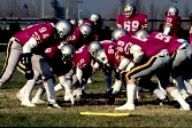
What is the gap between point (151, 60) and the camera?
14.0 metres

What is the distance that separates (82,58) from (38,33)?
2786 millimetres

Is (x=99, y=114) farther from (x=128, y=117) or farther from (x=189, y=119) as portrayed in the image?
(x=189, y=119)

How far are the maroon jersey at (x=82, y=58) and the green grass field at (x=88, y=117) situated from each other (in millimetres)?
842


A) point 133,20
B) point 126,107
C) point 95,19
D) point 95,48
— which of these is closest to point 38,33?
point 95,48

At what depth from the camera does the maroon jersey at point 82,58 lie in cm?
1656

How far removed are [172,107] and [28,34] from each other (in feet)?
11.2

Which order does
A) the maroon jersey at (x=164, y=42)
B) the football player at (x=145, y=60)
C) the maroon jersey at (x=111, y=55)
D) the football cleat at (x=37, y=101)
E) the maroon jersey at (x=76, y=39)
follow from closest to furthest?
the football player at (x=145, y=60) → the maroon jersey at (x=164, y=42) → the football cleat at (x=37, y=101) → the maroon jersey at (x=111, y=55) → the maroon jersey at (x=76, y=39)

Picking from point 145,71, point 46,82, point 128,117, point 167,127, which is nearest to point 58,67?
point 46,82

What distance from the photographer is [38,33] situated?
1398 centimetres

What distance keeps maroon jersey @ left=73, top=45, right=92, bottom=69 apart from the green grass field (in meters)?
0.84

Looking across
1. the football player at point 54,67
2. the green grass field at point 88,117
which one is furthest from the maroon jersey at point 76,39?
the green grass field at point 88,117

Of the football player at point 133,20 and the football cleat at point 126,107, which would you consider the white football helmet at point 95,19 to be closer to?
the football player at point 133,20

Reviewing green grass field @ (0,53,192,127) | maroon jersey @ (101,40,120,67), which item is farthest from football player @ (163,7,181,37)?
maroon jersey @ (101,40,120,67)

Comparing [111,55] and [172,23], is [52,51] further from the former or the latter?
[172,23]
